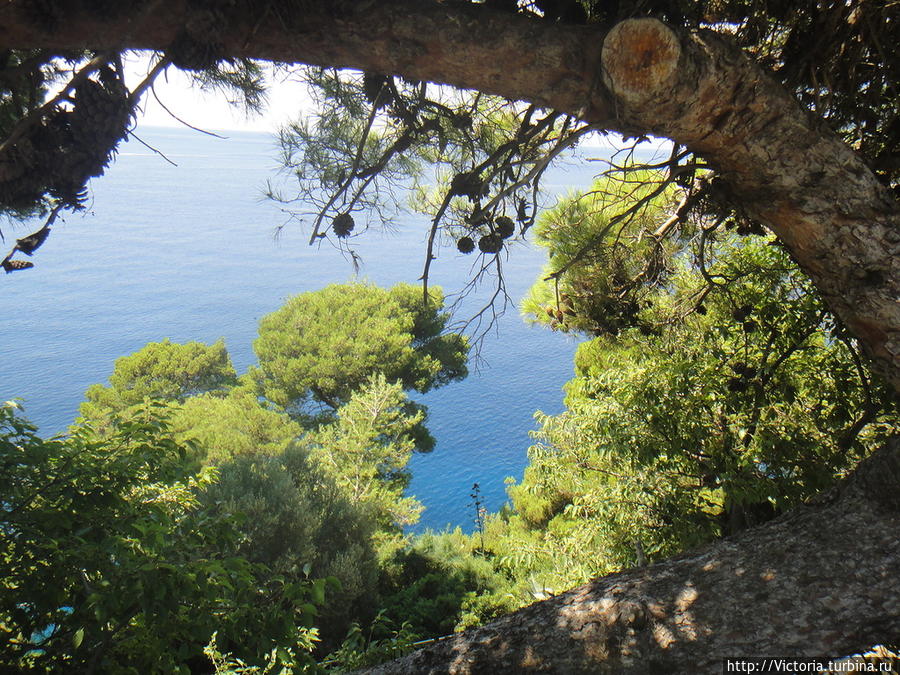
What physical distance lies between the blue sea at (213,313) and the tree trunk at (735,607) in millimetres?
6765

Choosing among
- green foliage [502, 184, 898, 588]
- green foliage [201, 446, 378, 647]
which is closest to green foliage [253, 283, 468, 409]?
green foliage [201, 446, 378, 647]

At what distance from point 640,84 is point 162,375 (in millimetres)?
9517

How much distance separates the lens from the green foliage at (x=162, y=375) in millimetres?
8680

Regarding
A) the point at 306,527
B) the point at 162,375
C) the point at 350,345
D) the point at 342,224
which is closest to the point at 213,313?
the point at 162,375

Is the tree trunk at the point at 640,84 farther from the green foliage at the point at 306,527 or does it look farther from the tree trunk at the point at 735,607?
the green foliage at the point at 306,527

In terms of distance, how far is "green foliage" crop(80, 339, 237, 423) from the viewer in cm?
868

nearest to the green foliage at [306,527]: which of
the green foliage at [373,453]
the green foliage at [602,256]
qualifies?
the green foliage at [373,453]

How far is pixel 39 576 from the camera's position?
1.35 meters

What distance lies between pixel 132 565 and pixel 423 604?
5.27 meters

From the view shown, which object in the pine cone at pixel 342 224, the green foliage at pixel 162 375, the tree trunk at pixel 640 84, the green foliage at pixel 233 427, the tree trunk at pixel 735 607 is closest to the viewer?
the tree trunk at pixel 735 607

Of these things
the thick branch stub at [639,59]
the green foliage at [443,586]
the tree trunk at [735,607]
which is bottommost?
the tree trunk at [735,607]

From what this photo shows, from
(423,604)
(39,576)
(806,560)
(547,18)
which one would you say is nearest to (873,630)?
(806,560)

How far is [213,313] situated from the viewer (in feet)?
36.6

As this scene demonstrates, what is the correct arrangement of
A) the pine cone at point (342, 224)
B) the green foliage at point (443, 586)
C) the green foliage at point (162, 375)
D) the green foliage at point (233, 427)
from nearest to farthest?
the pine cone at point (342, 224), the green foliage at point (443, 586), the green foliage at point (233, 427), the green foliage at point (162, 375)
